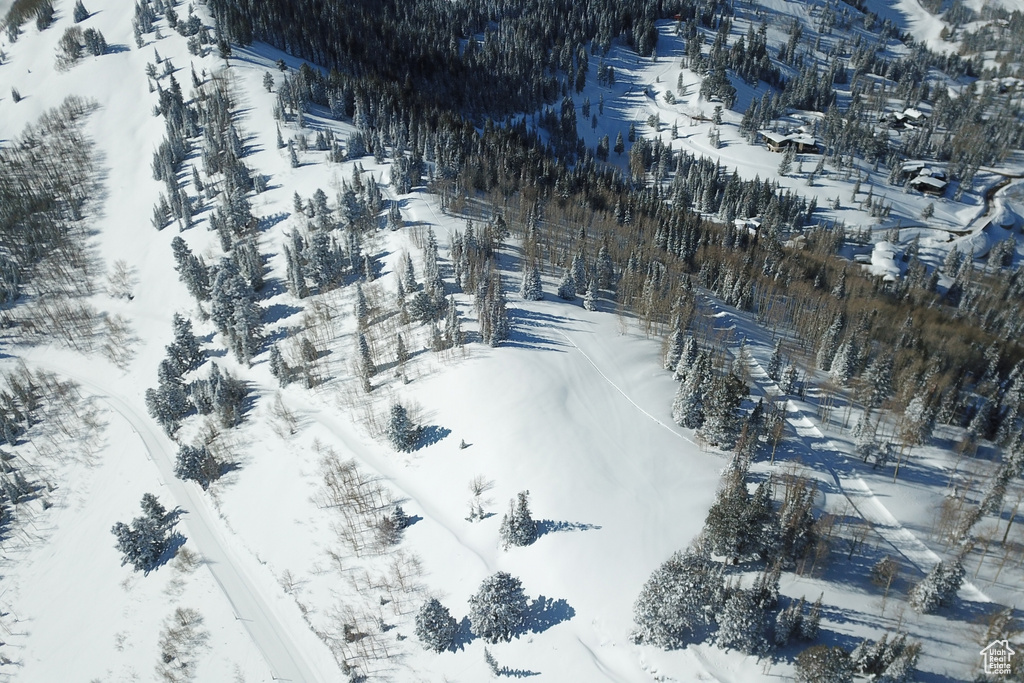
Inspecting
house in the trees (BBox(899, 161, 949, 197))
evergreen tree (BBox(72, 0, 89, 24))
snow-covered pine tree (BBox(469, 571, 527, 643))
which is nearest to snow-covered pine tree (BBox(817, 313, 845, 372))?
snow-covered pine tree (BBox(469, 571, 527, 643))

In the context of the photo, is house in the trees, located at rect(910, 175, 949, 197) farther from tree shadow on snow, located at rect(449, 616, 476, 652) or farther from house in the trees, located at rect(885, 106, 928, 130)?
tree shadow on snow, located at rect(449, 616, 476, 652)

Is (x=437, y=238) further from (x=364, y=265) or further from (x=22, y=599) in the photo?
(x=22, y=599)

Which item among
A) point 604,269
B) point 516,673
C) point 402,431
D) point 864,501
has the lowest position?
point 516,673

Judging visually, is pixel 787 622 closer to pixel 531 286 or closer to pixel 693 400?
pixel 693 400

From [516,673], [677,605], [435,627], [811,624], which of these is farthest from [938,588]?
[435,627]

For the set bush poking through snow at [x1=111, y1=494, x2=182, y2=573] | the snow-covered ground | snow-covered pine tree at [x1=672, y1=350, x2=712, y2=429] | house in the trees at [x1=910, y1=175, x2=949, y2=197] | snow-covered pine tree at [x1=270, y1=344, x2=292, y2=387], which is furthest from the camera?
house in the trees at [x1=910, y1=175, x2=949, y2=197]

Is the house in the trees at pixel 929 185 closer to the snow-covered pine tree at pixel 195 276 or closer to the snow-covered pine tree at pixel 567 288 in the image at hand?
the snow-covered pine tree at pixel 567 288
